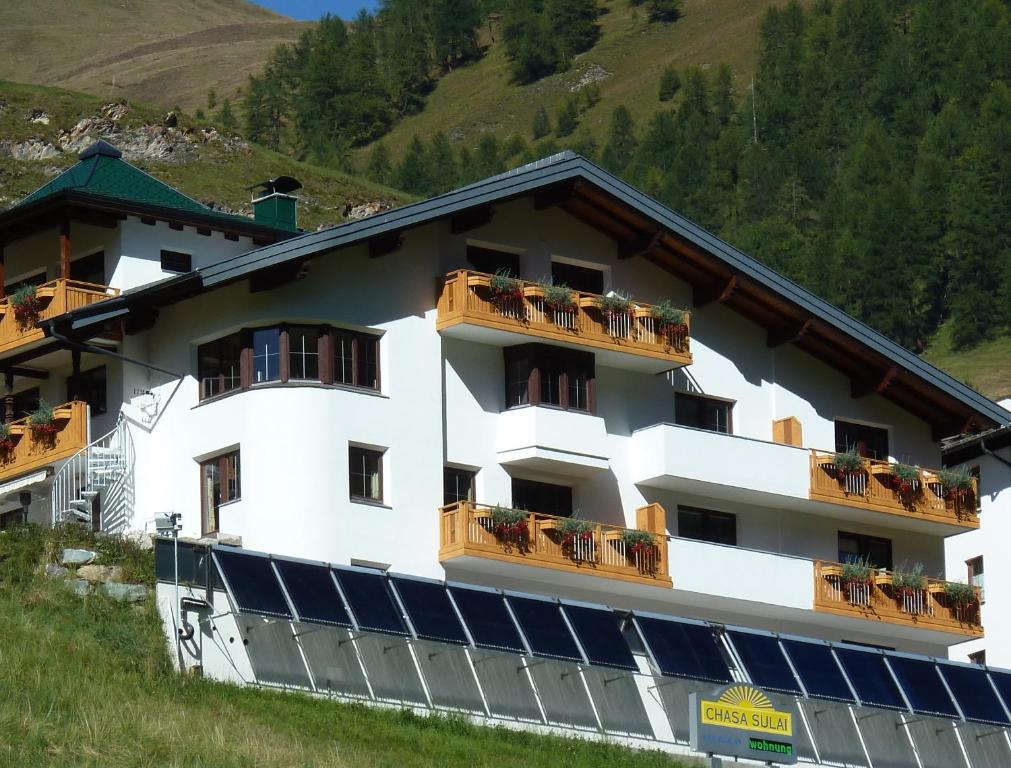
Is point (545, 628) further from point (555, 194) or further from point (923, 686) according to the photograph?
point (555, 194)

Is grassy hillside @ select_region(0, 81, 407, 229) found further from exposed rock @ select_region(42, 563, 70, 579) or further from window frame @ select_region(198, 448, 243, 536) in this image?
→ exposed rock @ select_region(42, 563, 70, 579)

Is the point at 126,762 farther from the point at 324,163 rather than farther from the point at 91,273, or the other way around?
the point at 324,163

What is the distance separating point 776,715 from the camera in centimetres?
3159

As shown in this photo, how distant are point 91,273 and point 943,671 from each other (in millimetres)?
21388

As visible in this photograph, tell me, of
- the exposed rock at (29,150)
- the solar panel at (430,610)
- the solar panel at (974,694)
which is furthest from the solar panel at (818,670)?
the exposed rock at (29,150)

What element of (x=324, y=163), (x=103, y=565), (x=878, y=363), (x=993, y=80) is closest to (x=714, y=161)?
(x=993, y=80)

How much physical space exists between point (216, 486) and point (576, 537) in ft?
24.9

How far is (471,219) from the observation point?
4462 cm

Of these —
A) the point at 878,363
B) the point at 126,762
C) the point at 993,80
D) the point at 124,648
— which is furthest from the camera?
the point at 993,80

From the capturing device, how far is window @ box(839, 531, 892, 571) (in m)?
49.1

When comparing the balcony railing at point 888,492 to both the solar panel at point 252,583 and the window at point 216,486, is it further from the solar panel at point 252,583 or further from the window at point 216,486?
the solar panel at point 252,583

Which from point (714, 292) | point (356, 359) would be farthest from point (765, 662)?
point (714, 292)

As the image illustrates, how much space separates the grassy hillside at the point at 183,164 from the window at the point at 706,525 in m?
59.5

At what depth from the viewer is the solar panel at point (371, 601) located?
35.2m
